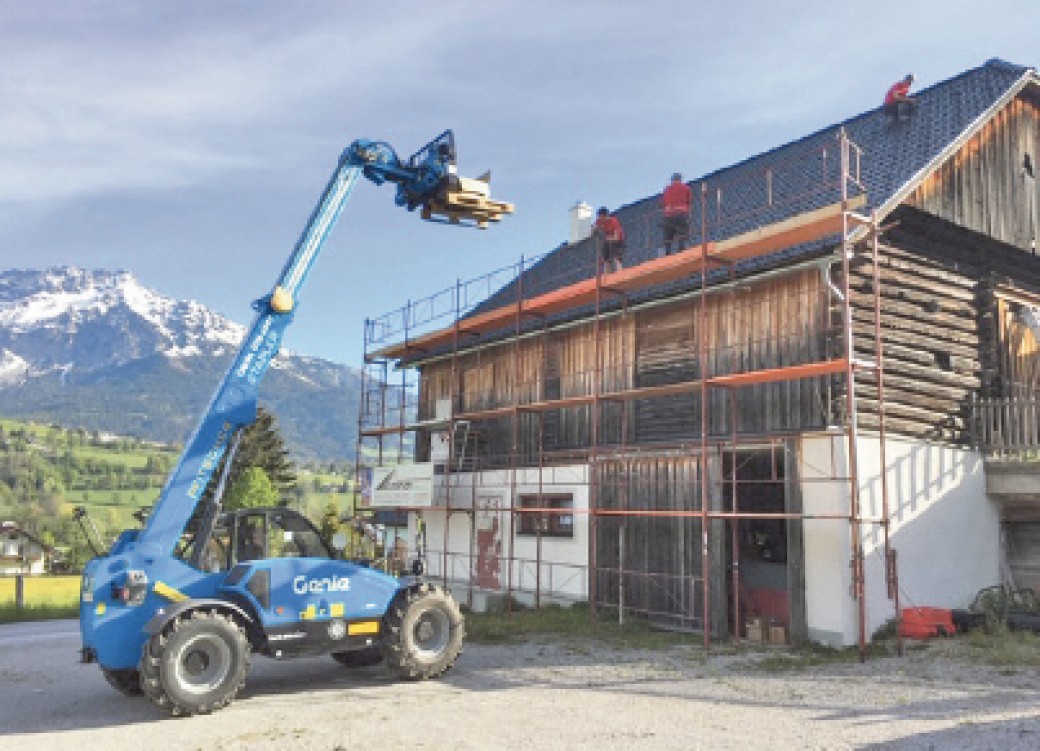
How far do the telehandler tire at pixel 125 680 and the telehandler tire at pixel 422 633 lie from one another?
3.16 meters

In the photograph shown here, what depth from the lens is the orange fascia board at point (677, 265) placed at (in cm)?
1387

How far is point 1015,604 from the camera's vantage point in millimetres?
15242

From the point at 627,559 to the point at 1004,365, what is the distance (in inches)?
341

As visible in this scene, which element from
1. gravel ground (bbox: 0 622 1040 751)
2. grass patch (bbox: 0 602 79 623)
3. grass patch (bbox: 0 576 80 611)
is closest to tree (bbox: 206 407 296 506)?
grass patch (bbox: 0 576 80 611)

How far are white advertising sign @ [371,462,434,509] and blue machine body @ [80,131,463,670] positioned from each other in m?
9.35

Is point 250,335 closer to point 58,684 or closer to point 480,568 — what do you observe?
point 58,684

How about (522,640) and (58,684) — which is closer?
(58,684)

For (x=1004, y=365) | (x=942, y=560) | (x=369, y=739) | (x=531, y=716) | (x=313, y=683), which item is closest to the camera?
(x=369, y=739)

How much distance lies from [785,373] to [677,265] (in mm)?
3349

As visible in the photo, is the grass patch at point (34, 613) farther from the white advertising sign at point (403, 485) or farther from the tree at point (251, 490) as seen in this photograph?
the tree at point (251, 490)

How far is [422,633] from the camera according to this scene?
11.7 meters

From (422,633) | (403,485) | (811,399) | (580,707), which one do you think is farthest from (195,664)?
(403,485)

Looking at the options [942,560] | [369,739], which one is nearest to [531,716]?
[369,739]

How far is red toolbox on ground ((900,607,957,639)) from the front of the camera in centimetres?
1350
